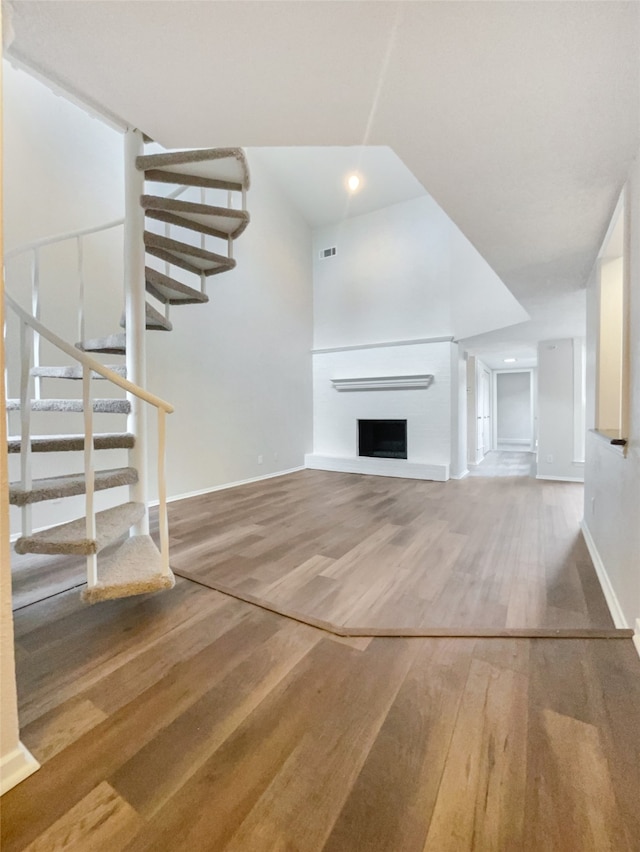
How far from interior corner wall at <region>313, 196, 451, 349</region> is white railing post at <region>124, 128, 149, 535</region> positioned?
416cm

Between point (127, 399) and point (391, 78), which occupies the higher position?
point (391, 78)

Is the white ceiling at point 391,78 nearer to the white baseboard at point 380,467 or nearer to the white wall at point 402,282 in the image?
the white wall at point 402,282

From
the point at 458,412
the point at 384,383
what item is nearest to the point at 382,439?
the point at 384,383

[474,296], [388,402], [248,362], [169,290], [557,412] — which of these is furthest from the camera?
[388,402]

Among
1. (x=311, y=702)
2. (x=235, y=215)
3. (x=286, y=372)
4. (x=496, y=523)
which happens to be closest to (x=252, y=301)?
(x=286, y=372)

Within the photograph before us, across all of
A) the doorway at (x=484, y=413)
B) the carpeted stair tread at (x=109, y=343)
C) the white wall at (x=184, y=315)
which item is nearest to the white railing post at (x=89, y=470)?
the carpeted stair tread at (x=109, y=343)

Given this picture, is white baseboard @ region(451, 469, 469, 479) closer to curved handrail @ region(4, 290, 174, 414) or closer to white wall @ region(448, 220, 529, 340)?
white wall @ region(448, 220, 529, 340)

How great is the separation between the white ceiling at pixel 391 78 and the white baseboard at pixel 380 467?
3843 millimetres

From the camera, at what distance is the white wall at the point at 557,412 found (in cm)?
506

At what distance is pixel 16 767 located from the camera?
0.92m

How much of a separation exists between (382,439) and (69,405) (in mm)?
4773

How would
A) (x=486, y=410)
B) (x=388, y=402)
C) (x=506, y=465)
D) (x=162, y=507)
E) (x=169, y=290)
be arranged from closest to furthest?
(x=162, y=507)
(x=169, y=290)
(x=388, y=402)
(x=506, y=465)
(x=486, y=410)

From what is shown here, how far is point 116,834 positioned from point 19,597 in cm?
159

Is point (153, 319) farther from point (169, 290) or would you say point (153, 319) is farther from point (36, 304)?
point (36, 304)
